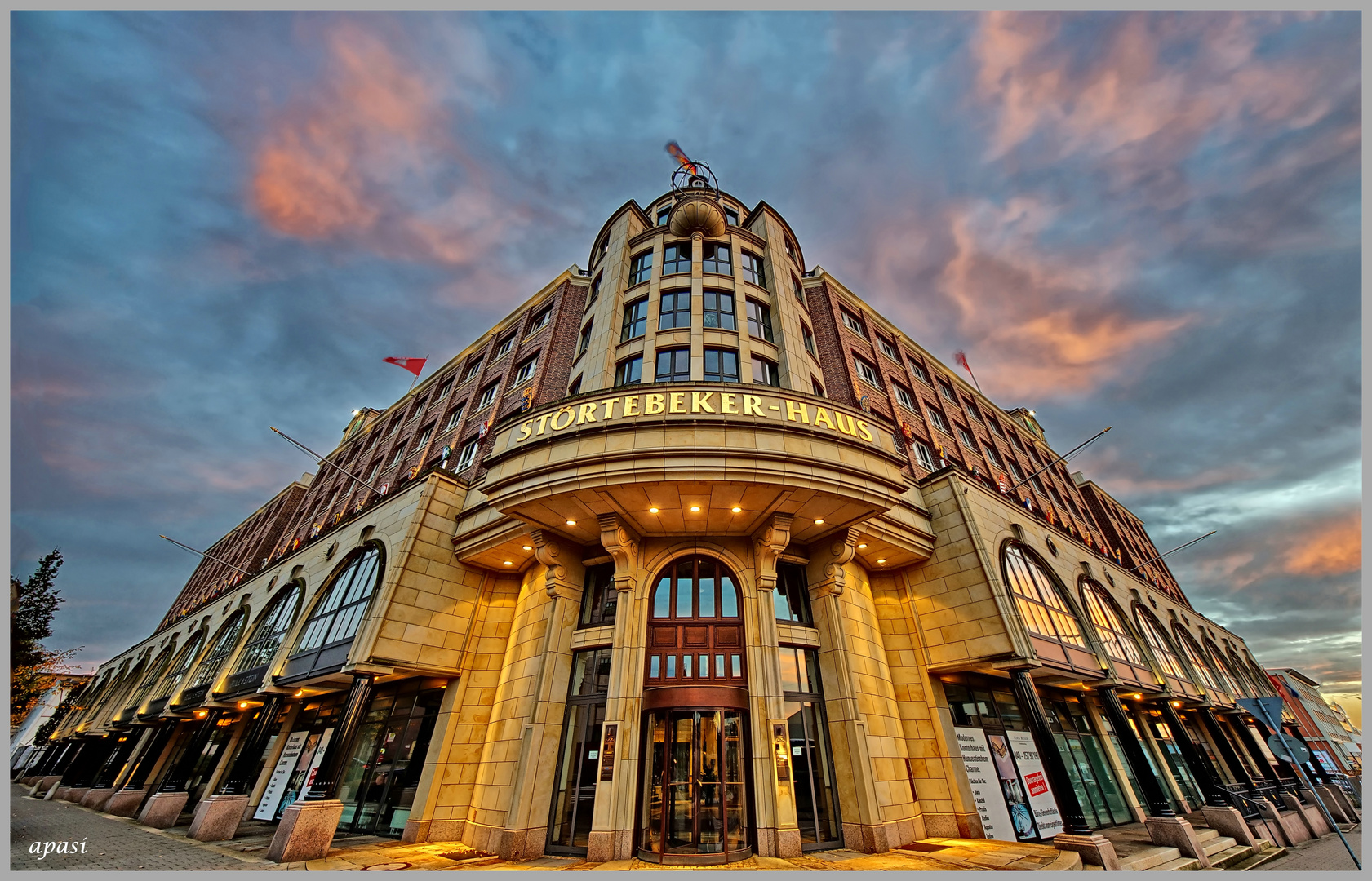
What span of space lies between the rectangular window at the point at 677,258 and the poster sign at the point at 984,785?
70.4 ft

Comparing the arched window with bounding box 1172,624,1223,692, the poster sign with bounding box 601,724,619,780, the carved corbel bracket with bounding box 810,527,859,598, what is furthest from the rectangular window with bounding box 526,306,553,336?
the arched window with bounding box 1172,624,1223,692

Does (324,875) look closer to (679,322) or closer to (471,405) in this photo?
(679,322)

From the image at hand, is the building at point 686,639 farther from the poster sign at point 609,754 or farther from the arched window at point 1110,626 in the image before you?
the arched window at point 1110,626

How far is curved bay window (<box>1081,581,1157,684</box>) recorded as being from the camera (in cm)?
2231

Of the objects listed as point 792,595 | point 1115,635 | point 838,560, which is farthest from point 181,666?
point 1115,635

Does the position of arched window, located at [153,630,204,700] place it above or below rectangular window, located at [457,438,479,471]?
below

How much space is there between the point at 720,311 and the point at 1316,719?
301 ft

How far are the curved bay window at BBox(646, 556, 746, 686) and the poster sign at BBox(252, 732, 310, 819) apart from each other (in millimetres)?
16173

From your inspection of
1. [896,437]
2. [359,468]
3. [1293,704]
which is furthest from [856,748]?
[1293,704]

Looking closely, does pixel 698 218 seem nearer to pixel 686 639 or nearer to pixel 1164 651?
pixel 686 639

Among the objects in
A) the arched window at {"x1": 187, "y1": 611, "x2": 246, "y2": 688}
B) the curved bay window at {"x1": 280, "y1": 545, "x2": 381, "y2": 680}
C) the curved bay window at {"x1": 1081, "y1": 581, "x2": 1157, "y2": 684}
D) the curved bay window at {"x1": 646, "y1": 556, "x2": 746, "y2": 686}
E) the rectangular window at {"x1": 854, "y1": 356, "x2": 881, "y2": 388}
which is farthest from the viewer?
the rectangular window at {"x1": 854, "y1": 356, "x2": 881, "y2": 388}

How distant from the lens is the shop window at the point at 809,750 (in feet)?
45.9

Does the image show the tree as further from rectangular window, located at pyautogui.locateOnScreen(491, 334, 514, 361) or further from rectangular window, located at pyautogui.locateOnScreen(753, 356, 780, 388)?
rectangular window, located at pyautogui.locateOnScreen(753, 356, 780, 388)

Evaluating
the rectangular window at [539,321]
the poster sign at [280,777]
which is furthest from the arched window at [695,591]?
the rectangular window at [539,321]
